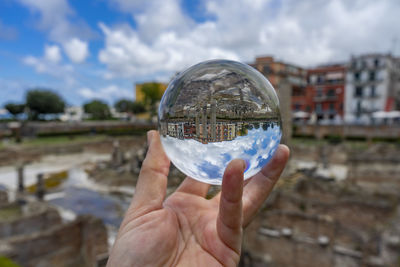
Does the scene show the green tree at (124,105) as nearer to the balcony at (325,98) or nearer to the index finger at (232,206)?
the balcony at (325,98)

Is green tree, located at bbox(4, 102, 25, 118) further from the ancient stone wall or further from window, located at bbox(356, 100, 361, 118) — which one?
window, located at bbox(356, 100, 361, 118)

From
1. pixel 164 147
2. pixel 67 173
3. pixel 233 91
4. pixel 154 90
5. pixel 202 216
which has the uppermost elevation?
pixel 154 90

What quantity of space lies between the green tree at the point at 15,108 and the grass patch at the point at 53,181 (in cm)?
4150

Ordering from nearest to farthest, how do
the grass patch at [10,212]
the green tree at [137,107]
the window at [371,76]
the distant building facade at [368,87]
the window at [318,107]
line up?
the grass patch at [10,212]
the distant building facade at [368,87]
the window at [371,76]
the window at [318,107]
the green tree at [137,107]

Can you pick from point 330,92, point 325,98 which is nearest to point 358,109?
point 330,92

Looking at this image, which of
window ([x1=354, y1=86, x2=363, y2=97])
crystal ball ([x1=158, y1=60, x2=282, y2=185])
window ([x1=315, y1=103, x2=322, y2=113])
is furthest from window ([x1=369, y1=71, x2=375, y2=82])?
crystal ball ([x1=158, y1=60, x2=282, y2=185])

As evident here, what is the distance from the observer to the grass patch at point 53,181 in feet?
58.1

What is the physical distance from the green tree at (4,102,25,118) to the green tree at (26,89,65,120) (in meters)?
2.53

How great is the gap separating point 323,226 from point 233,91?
8.68 metres

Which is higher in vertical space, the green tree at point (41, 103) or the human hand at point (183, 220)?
the green tree at point (41, 103)

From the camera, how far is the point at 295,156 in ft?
86.8

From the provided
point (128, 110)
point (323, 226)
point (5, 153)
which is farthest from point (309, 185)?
point (128, 110)

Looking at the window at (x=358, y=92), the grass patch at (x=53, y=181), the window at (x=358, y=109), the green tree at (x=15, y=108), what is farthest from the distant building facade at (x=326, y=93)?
the green tree at (x=15, y=108)

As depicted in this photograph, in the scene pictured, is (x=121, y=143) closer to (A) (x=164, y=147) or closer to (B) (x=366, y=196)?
(B) (x=366, y=196)
